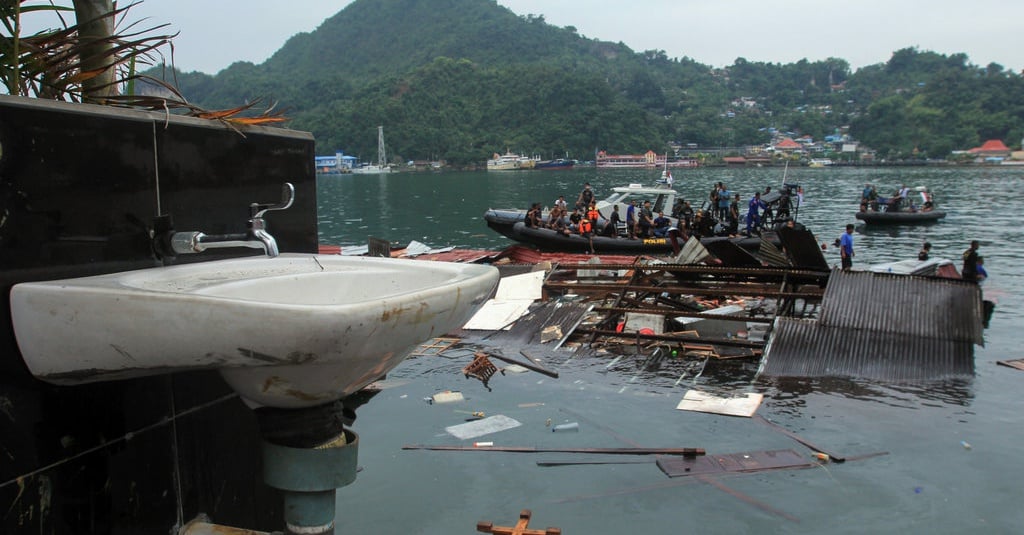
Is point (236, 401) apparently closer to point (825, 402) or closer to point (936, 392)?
point (825, 402)

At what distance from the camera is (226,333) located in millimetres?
2139

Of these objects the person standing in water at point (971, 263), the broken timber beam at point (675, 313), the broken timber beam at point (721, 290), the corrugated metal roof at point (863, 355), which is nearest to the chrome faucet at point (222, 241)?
the corrugated metal roof at point (863, 355)

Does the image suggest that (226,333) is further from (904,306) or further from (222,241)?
(904,306)

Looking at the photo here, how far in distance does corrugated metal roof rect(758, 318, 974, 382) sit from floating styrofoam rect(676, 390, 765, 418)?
1113 millimetres

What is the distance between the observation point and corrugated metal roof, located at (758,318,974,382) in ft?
33.3

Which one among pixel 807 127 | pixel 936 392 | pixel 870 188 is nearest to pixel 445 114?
pixel 807 127

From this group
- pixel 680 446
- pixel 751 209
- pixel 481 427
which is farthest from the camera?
pixel 751 209

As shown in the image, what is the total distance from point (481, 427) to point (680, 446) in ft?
7.03

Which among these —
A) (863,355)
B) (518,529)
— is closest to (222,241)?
(518,529)

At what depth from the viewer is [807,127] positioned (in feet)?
594

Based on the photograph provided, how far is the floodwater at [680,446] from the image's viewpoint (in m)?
6.37

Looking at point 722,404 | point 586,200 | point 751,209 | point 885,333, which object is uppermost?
point 586,200

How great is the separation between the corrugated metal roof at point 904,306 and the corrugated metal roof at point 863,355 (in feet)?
0.37

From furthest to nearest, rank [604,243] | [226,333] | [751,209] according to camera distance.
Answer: [751,209] → [604,243] → [226,333]
